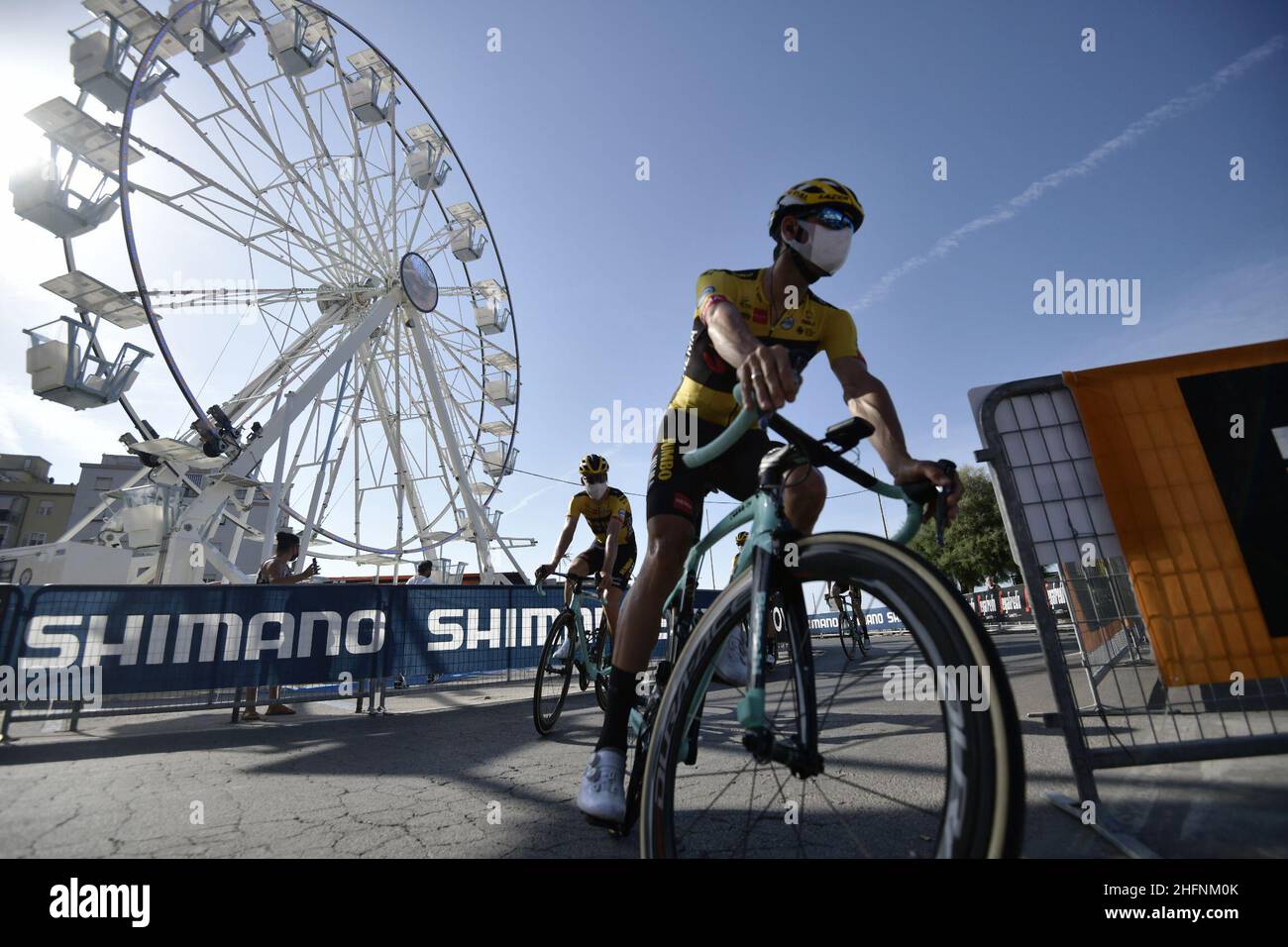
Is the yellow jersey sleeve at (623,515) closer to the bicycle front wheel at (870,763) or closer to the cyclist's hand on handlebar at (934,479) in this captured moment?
the bicycle front wheel at (870,763)

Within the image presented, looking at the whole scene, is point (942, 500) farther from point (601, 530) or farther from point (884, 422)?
point (601, 530)

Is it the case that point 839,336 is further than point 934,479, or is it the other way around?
point 839,336

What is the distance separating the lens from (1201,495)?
250 cm

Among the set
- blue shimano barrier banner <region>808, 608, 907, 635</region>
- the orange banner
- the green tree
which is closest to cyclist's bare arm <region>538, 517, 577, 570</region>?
blue shimano barrier banner <region>808, 608, 907, 635</region>

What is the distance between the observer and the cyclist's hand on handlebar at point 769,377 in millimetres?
1241

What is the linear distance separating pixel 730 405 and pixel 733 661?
851 millimetres

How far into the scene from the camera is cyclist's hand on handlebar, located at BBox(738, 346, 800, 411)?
124 centimetres

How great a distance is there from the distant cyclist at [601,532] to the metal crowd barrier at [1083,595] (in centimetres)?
291

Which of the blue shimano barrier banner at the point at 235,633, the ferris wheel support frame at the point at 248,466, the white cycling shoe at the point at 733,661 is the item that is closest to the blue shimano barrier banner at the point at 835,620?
the white cycling shoe at the point at 733,661

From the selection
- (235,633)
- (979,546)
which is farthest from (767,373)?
(979,546)

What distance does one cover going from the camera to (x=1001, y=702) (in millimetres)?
898

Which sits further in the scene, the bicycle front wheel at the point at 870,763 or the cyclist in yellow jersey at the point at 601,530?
the cyclist in yellow jersey at the point at 601,530

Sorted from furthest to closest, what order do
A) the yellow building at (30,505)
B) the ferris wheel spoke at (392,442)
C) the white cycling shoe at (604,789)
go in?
the yellow building at (30,505) < the ferris wheel spoke at (392,442) < the white cycling shoe at (604,789)
